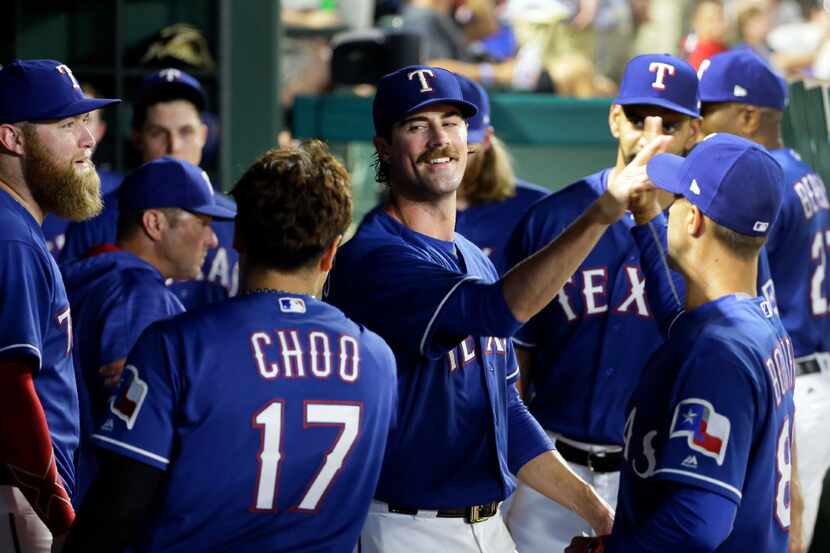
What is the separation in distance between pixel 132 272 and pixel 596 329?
4.90 feet

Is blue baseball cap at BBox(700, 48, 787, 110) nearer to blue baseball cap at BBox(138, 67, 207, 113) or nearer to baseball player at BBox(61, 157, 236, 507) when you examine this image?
baseball player at BBox(61, 157, 236, 507)

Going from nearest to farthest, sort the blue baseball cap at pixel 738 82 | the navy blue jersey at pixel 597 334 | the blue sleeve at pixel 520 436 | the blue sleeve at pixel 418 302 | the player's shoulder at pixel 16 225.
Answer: the blue sleeve at pixel 418 302
the player's shoulder at pixel 16 225
the blue sleeve at pixel 520 436
the navy blue jersey at pixel 597 334
the blue baseball cap at pixel 738 82

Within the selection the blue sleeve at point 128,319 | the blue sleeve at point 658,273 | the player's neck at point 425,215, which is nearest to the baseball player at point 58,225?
the blue sleeve at point 128,319

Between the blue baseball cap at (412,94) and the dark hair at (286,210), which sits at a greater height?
the blue baseball cap at (412,94)

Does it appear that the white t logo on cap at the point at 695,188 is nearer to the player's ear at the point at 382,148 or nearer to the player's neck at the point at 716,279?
the player's neck at the point at 716,279

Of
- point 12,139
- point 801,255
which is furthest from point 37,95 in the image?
point 801,255

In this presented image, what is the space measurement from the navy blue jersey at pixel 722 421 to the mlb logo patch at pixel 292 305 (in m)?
0.77

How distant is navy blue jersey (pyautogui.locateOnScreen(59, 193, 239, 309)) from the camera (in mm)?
5406

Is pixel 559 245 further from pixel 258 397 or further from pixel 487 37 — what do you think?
pixel 487 37

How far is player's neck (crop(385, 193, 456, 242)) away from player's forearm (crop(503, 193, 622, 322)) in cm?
56

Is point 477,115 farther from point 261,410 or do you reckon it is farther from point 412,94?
point 261,410

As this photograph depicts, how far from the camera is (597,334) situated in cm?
440

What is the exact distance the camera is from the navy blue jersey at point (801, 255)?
16.7 ft

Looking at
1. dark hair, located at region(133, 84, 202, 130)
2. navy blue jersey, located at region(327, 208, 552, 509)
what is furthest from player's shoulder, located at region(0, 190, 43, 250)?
dark hair, located at region(133, 84, 202, 130)
